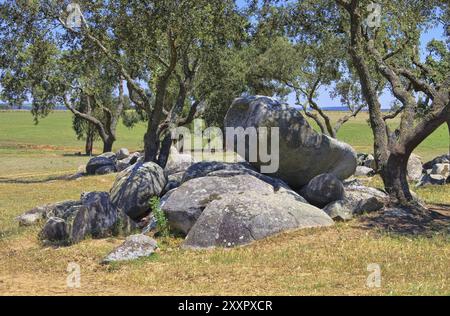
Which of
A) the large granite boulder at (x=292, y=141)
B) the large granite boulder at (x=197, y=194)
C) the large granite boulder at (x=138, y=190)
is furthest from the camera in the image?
the large granite boulder at (x=292, y=141)

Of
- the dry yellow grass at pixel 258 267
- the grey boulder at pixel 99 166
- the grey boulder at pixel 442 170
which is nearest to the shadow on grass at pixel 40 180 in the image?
the grey boulder at pixel 99 166

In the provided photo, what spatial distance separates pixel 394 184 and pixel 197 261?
294 inches

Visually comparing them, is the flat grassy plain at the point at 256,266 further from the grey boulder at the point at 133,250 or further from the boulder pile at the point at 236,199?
the boulder pile at the point at 236,199

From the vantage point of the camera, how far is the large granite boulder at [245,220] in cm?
1243

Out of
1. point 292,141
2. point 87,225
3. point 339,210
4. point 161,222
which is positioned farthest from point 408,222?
point 87,225

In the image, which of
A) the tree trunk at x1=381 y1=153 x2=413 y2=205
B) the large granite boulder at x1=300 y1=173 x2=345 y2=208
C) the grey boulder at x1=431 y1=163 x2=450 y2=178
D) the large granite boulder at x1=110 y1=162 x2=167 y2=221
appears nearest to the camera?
the large granite boulder at x1=300 y1=173 x2=345 y2=208

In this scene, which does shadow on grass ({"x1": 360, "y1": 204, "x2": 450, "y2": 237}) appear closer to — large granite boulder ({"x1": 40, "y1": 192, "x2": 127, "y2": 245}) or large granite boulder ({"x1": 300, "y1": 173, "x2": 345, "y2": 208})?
large granite boulder ({"x1": 300, "y1": 173, "x2": 345, "y2": 208})

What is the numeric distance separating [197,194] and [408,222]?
19.0 ft

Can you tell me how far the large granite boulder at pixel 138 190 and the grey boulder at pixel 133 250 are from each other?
3.80 meters

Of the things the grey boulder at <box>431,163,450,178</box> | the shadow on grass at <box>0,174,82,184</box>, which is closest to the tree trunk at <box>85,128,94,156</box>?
the shadow on grass at <box>0,174,82,184</box>

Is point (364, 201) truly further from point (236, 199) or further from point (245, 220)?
point (245, 220)

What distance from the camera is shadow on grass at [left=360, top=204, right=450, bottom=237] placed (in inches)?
517

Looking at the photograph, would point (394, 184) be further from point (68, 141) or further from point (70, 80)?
point (68, 141)

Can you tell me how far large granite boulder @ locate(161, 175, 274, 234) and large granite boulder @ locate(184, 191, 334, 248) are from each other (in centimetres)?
75
